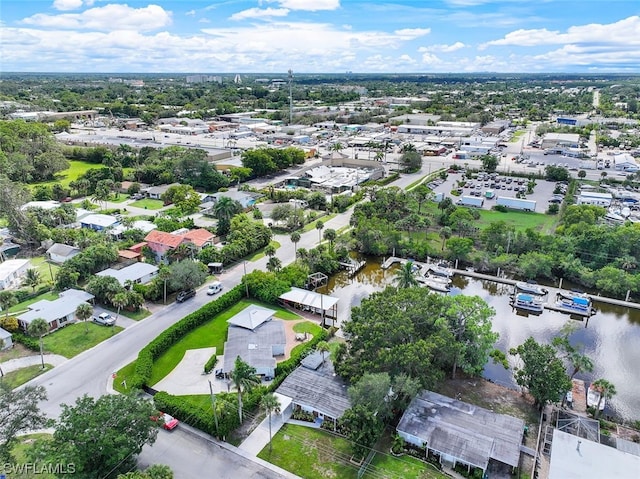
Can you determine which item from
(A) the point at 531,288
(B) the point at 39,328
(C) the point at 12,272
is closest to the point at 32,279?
(C) the point at 12,272

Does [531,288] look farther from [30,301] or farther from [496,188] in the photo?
[30,301]

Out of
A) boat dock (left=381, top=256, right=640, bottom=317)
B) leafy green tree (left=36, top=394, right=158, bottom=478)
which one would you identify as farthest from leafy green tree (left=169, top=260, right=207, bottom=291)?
boat dock (left=381, top=256, right=640, bottom=317)

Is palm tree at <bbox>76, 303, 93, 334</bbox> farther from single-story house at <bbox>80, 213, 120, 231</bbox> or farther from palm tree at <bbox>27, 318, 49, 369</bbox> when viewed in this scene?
single-story house at <bbox>80, 213, 120, 231</bbox>

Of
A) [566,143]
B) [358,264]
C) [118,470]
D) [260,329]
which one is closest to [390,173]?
[358,264]

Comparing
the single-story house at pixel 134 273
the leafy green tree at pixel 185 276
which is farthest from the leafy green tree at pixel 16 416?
the single-story house at pixel 134 273

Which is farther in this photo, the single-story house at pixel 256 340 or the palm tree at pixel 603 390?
the single-story house at pixel 256 340

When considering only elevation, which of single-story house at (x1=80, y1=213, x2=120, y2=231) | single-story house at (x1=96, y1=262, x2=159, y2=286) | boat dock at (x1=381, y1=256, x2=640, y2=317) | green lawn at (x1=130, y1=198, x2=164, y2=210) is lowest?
boat dock at (x1=381, y1=256, x2=640, y2=317)

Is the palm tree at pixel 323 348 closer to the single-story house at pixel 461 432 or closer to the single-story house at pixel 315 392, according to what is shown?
the single-story house at pixel 315 392
